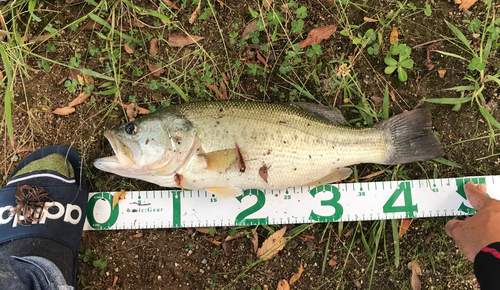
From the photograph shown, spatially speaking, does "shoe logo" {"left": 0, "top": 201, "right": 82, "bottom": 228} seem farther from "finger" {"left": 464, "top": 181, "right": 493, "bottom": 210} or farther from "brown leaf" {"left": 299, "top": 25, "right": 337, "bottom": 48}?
"finger" {"left": 464, "top": 181, "right": 493, "bottom": 210}

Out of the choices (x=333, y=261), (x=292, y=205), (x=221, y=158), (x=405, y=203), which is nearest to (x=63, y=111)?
(x=221, y=158)

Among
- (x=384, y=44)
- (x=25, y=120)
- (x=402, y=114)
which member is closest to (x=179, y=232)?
(x=25, y=120)

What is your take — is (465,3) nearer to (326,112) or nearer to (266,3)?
(326,112)

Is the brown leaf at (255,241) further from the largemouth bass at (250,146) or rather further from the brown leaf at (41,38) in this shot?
the brown leaf at (41,38)

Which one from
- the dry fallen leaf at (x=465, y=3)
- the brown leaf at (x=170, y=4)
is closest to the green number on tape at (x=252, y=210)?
the brown leaf at (x=170, y=4)

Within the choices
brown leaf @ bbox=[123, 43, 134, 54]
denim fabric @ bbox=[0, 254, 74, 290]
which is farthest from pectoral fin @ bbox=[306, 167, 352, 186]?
denim fabric @ bbox=[0, 254, 74, 290]

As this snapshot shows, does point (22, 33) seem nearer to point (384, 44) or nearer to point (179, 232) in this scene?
point (179, 232)
